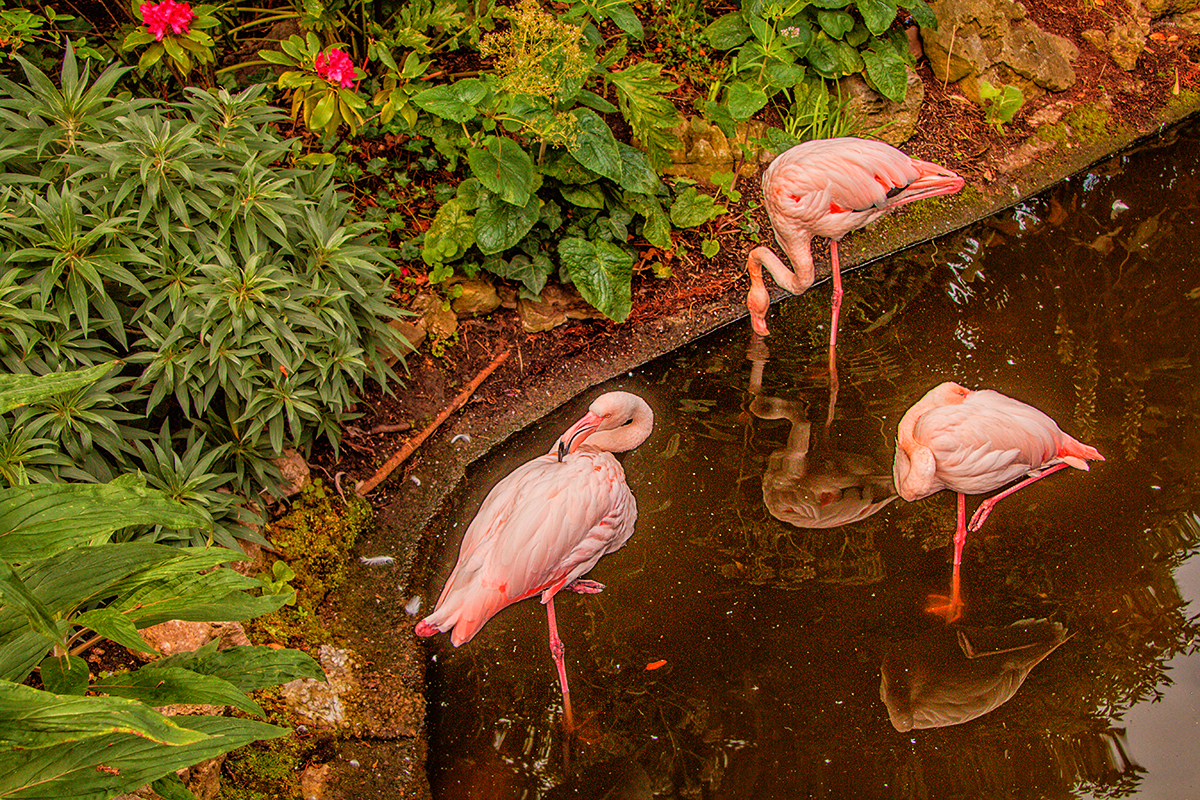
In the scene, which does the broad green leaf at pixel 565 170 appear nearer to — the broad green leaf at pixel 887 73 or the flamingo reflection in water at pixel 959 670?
the broad green leaf at pixel 887 73

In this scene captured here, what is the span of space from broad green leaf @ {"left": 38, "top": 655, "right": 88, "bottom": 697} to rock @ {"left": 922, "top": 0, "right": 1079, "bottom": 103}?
562 centimetres

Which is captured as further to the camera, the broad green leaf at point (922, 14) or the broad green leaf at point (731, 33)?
the broad green leaf at point (922, 14)

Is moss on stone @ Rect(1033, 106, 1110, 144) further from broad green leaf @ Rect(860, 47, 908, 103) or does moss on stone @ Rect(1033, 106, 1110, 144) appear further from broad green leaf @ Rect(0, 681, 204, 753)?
broad green leaf @ Rect(0, 681, 204, 753)

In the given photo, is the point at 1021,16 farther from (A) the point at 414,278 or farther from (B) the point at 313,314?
(B) the point at 313,314

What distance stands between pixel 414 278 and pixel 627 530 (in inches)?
68.7

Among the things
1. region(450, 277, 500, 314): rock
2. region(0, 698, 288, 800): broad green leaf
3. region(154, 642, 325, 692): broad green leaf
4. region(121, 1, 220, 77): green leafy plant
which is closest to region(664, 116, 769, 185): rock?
region(450, 277, 500, 314): rock

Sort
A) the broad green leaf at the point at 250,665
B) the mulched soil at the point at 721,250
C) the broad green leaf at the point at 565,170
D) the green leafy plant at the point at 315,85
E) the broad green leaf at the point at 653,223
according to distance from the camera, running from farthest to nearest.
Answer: the broad green leaf at the point at 653,223
the broad green leaf at the point at 565,170
the mulched soil at the point at 721,250
the green leafy plant at the point at 315,85
the broad green leaf at the point at 250,665

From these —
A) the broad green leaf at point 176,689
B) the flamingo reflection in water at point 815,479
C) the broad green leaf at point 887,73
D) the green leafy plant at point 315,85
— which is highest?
the green leafy plant at point 315,85

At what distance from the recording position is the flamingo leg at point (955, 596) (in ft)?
10.2

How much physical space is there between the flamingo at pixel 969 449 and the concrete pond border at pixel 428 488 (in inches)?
51.7

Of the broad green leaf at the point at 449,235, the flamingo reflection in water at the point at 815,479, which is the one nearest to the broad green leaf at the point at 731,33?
the broad green leaf at the point at 449,235

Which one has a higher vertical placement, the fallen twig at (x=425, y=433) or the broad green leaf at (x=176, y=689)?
the broad green leaf at (x=176, y=689)

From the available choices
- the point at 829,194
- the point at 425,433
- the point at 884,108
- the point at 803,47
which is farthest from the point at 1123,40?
the point at 425,433

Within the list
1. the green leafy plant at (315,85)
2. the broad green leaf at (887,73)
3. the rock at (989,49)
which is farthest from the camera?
the rock at (989,49)
